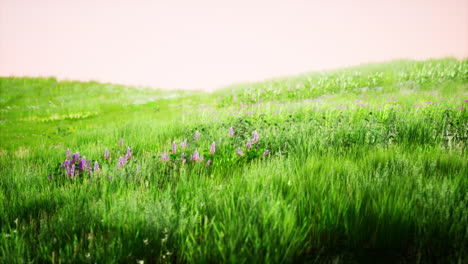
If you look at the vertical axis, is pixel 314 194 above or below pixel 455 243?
above

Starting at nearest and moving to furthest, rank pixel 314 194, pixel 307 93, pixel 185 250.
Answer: pixel 185 250 < pixel 314 194 < pixel 307 93

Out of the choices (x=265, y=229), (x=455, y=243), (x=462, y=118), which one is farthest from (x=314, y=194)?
(x=462, y=118)

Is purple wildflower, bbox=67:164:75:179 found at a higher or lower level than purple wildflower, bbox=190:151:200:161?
lower

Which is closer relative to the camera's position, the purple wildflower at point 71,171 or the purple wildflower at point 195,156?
the purple wildflower at point 71,171

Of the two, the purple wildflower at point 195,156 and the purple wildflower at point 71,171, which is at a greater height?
the purple wildflower at point 195,156

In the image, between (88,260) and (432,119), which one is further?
(432,119)

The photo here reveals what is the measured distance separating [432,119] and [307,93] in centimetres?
1122

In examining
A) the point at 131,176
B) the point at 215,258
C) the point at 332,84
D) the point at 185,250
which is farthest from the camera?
the point at 332,84

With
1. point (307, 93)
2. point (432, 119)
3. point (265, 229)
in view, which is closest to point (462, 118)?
point (432, 119)

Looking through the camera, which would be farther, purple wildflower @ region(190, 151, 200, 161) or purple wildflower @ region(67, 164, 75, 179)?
purple wildflower @ region(190, 151, 200, 161)

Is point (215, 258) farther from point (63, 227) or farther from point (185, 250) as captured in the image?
point (63, 227)

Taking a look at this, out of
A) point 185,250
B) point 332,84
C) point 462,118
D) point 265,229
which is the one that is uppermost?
point 332,84

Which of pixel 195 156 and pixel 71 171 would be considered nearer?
pixel 71 171

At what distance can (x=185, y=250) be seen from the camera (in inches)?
74.9
